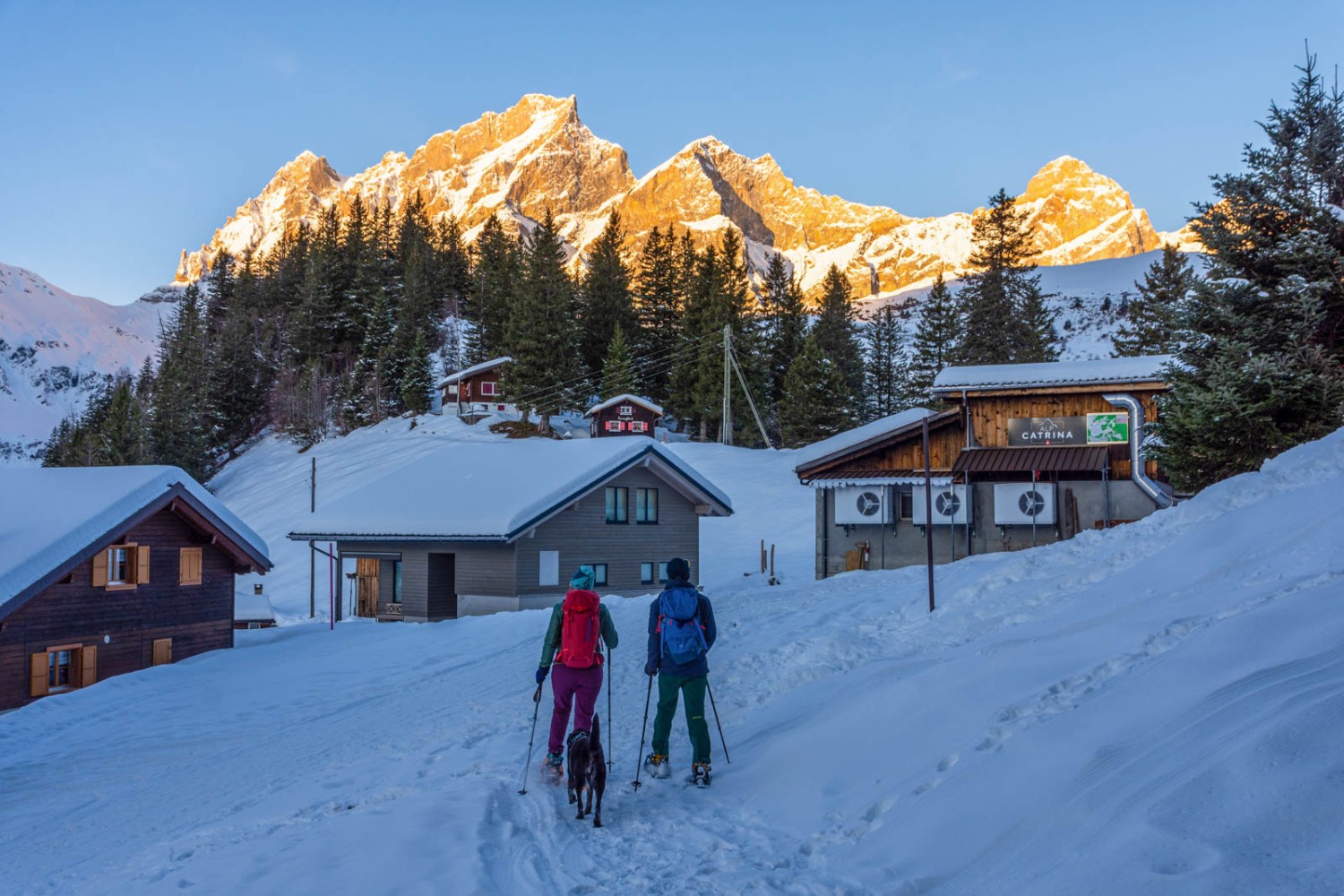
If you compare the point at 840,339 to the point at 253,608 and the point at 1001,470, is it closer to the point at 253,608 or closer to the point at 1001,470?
the point at 1001,470

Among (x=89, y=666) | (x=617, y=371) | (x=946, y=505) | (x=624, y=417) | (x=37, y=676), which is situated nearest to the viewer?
(x=37, y=676)

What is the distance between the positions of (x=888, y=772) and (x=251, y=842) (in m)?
4.94

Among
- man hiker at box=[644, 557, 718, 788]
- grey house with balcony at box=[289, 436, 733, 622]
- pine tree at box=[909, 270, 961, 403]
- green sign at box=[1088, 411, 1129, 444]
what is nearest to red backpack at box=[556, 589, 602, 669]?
man hiker at box=[644, 557, 718, 788]

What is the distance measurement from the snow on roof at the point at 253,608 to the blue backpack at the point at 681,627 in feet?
113

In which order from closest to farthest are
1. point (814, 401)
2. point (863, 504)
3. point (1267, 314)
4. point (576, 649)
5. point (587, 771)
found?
1. point (587, 771)
2. point (576, 649)
3. point (1267, 314)
4. point (863, 504)
5. point (814, 401)

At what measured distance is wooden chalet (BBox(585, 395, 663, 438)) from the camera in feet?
218

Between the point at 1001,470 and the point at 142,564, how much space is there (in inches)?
915

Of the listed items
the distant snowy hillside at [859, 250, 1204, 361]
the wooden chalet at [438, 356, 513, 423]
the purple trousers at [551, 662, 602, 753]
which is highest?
the distant snowy hillside at [859, 250, 1204, 361]

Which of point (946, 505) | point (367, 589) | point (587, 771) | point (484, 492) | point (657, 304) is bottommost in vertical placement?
point (367, 589)

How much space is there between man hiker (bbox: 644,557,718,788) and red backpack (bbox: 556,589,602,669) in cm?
51

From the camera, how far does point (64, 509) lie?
21.5 meters

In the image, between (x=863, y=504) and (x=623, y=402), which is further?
(x=623, y=402)

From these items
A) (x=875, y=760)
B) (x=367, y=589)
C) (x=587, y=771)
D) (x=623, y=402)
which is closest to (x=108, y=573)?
(x=367, y=589)

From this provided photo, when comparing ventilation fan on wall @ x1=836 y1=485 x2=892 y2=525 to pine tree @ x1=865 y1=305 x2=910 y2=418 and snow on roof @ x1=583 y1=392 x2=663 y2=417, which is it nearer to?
snow on roof @ x1=583 y1=392 x2=663 y2=417
